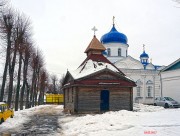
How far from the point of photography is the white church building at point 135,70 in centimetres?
5322

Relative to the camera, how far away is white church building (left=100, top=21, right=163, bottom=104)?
175ft

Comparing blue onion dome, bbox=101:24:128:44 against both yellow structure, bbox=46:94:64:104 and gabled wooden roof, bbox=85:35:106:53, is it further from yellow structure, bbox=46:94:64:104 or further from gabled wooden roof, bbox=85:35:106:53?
gabled wooden roof, bbox=85:35:106:53

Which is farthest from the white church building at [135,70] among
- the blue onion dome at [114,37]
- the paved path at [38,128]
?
the paved path at [38,128]

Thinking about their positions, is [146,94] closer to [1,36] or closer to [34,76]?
[34,76]

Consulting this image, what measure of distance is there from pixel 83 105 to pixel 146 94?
29.7m

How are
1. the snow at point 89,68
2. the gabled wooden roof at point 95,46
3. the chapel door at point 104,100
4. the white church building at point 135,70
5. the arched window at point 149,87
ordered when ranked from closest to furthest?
the snow at point 89,68 < the chapel door at point 104,100 < the gabled wooden roof at point 95,46 < the white church building at point 135,70 < the arched window at point 149,87

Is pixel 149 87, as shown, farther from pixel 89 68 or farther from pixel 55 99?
pixel 89 68

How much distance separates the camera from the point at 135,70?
53.3 m

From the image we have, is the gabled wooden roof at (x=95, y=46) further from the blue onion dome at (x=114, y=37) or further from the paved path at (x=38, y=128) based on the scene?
the blue onion dome at (x=114, y=37)

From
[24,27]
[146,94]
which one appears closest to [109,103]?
[24,27]

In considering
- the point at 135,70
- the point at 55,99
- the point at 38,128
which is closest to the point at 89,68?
the point at 38,128

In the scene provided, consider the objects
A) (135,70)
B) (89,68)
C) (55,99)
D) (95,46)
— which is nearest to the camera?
(89,68)

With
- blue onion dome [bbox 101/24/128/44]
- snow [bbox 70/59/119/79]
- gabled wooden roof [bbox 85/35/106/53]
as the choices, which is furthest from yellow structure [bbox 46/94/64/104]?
snow [bbox 70/59/119/79]

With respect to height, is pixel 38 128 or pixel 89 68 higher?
pixel 89 68
